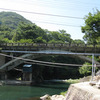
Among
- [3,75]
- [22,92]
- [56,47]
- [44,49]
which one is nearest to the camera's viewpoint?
[22,92]

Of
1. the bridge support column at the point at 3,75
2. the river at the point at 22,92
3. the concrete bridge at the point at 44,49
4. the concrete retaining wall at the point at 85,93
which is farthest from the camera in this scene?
the bridge support column at the point at 3,75

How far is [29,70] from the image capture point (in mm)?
27031

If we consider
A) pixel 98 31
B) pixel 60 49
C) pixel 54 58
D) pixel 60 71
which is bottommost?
pixel 60 71

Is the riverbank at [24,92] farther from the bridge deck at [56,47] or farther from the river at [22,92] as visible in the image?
the bridge deck at [56,47]

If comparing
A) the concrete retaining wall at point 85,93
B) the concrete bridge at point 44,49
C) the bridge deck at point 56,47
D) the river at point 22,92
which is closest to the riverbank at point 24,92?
the river at point 22,92

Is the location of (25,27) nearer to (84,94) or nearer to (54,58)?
(54,58)

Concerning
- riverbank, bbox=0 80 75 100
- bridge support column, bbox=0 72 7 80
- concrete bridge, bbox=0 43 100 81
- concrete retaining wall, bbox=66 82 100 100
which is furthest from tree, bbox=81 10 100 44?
concrete retaining wall, bbox=66 82 100 100

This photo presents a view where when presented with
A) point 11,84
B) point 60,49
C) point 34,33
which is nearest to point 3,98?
point 11,84

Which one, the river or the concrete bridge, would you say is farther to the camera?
the concrete bridge

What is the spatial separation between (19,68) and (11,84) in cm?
744

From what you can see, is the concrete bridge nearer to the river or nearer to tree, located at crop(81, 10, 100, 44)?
→ tree, located at crop(81, 10, 100, 44)

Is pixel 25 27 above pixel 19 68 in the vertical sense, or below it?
above

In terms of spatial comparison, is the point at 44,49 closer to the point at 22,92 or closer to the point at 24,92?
the point at 24,92

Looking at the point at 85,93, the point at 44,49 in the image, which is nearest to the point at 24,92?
the point at 44,49
